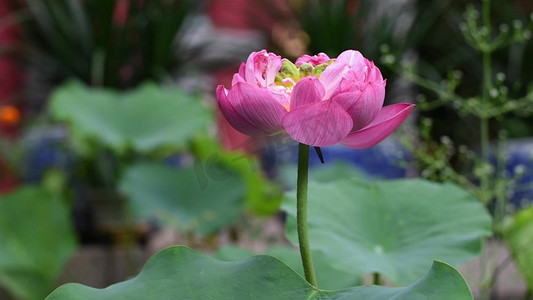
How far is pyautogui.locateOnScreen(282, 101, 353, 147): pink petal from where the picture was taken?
0.53 m

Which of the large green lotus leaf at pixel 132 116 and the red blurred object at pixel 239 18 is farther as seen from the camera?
the red blurred object at pixel 239 18

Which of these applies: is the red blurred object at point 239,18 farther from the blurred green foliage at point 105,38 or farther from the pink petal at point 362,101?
the pink petal at point 362,101

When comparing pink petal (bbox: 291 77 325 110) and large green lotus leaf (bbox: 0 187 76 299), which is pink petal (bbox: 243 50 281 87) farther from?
large green lotus leaf (bbox: 0 187 76 299)

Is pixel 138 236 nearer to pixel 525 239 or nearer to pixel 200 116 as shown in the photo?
pixel 200 116

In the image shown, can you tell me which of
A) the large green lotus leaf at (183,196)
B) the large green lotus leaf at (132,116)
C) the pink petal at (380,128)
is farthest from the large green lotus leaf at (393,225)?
the large green lotus leaf at (132,116)

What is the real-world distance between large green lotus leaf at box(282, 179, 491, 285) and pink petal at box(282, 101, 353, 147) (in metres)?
0.23

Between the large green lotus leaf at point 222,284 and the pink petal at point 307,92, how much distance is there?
0.10m

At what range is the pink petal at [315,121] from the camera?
525 mm

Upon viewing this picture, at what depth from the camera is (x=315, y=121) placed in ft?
1.73

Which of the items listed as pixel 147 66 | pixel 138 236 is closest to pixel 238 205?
pixel 138 236

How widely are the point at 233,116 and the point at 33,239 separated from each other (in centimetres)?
165

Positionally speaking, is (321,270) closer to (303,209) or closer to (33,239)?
(303,209)

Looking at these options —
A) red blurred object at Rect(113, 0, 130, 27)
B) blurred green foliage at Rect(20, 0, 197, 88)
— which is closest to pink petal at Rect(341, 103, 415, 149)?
blurred green foliage at Rect(20, 0, 197, 88)

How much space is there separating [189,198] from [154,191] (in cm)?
10
